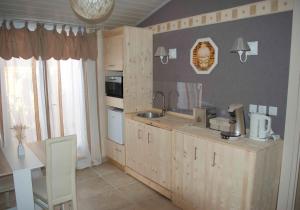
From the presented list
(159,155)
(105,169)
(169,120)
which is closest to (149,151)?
(159,155)

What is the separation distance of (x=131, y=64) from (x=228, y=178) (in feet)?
7.05

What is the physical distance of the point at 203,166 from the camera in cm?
243

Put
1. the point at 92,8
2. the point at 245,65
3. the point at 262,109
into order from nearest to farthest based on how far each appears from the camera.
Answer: the point at 92,8, the point at 262,109, the point at 245,65

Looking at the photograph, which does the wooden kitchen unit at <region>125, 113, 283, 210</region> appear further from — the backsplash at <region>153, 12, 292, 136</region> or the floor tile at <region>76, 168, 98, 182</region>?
the floor tile at <region>76, 168, 98, 182</region>

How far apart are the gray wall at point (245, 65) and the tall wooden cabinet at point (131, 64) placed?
45cm

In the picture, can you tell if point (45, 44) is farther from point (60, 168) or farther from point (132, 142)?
point (60, 168)

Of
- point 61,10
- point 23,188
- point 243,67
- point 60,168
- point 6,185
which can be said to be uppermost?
point 61,10

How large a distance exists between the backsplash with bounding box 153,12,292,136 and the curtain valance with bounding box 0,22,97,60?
51.4 inches

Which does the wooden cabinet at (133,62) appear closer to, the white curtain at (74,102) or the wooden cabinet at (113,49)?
the wooden cabinet at (113,49)

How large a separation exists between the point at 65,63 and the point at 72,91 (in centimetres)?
46

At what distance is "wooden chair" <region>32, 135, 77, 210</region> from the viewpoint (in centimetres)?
209

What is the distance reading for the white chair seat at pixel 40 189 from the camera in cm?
222

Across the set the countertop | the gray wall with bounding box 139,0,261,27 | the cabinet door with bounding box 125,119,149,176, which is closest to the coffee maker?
the countertop

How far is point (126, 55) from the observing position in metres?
3.50
